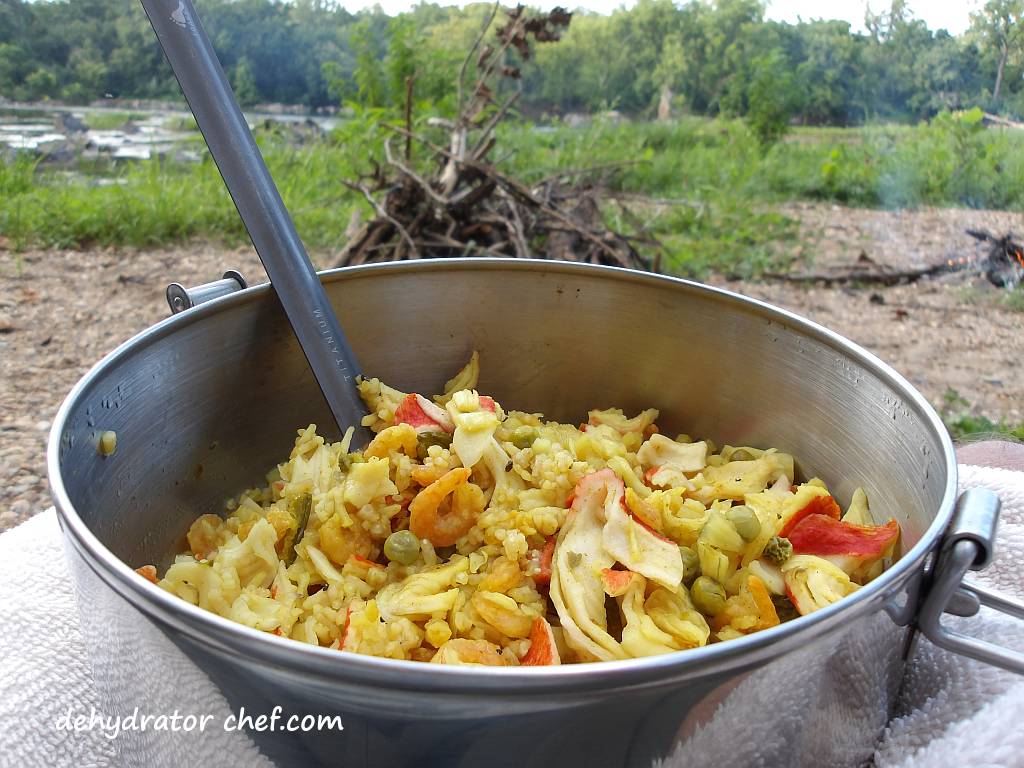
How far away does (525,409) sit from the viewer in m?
1.62

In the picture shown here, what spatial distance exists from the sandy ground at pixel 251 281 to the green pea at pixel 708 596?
1.63 m

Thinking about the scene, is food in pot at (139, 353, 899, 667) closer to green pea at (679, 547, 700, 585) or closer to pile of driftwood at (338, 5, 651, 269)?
green pea at (679, 547, 700, 585)

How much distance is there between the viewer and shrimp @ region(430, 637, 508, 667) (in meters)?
0.87

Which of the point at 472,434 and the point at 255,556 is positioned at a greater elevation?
the point at 472,434

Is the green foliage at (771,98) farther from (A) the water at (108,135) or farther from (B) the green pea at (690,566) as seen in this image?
(B) the green pea at (690,566)

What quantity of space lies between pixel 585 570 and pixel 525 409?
657 millimetres

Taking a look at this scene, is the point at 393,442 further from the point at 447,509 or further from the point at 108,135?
the point at 108,135

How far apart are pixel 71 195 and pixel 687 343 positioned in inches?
117

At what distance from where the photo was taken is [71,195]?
135 inches

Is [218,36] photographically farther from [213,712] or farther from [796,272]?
[213,712]

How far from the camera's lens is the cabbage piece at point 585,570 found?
2.93ft

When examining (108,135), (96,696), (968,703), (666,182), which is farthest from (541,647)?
(666,182)

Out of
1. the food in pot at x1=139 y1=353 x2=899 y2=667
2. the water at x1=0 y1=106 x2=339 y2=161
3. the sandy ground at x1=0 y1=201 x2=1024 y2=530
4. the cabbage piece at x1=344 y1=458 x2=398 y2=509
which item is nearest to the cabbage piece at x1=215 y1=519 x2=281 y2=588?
the food in pot at x1=139 y1=353 x2=899 y2=667

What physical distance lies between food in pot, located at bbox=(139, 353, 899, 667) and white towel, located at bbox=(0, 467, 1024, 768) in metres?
0.17
